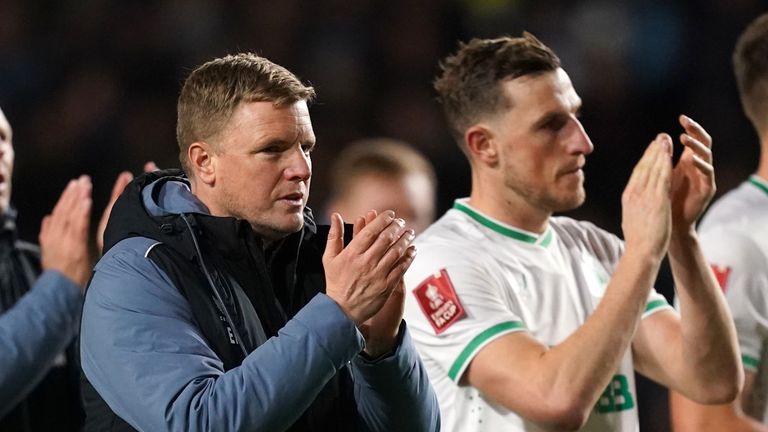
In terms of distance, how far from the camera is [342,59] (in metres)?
8.36

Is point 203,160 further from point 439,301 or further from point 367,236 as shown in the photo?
point 439,301

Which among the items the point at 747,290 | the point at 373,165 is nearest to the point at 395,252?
the point at 747,290

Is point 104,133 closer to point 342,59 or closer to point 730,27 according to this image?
point 342,59

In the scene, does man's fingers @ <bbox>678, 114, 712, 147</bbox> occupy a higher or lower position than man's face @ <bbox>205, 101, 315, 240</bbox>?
lower

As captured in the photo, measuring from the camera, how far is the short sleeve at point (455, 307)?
3.48 m

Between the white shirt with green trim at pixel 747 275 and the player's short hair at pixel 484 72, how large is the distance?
771 mm

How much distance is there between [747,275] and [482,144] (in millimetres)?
895

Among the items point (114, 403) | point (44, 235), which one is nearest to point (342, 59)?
point (44, 235)

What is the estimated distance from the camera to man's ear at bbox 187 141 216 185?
9.79 ft

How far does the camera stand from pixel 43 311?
378 cm

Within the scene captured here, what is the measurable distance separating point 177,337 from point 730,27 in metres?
6.25

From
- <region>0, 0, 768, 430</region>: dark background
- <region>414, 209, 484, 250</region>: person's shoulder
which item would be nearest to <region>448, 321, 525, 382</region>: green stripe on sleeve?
<region>414, 209, 484, 250</region>: person's shoulder

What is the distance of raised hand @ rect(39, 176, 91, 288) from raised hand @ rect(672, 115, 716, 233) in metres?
1.69

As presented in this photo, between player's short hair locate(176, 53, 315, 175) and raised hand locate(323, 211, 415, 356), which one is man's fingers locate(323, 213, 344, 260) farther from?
player's short hair locate(176, 53, 315, 175)
